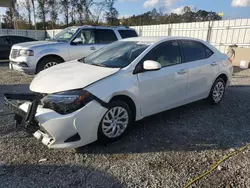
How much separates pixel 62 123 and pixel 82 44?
5309mm

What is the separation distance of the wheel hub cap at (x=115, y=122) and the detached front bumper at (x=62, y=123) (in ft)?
0.56

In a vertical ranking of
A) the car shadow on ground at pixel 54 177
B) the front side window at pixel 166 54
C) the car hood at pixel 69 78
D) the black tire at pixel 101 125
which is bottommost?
the car shadow on ground at pixel 54 177

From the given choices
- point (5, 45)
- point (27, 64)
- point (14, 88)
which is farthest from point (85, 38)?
point (5, 45)

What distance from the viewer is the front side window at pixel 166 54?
377cm

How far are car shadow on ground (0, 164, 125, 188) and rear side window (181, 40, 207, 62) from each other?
2752 mm

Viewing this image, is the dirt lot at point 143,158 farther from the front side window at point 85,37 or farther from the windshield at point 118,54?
the front side window at point 85,37

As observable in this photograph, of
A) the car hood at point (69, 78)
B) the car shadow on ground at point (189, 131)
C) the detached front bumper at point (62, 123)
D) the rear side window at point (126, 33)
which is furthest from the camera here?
the rear side window at point (126, 33)

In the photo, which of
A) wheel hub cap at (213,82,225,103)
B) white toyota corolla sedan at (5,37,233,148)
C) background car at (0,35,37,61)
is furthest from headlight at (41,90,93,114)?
background car at (0,35,37,61)

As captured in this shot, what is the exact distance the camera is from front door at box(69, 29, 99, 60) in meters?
7.36

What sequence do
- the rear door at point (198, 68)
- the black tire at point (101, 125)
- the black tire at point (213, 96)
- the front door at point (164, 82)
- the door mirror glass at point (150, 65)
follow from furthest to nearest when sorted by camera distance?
the black tire at point (213, 96), the rear door at point (198, 68), the front door at point (164, 82), the door mirror glass at point (150, 65), the black tire at point (101, 125)

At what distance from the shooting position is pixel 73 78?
3.11m

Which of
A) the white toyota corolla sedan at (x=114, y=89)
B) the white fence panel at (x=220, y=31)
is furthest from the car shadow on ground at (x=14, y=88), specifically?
the white fence panel at (x=220, y=31)

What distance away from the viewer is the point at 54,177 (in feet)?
8.47

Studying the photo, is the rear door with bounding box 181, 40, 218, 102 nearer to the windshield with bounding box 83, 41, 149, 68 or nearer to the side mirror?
the windshield with bounding box 83, 41, 149, 68
